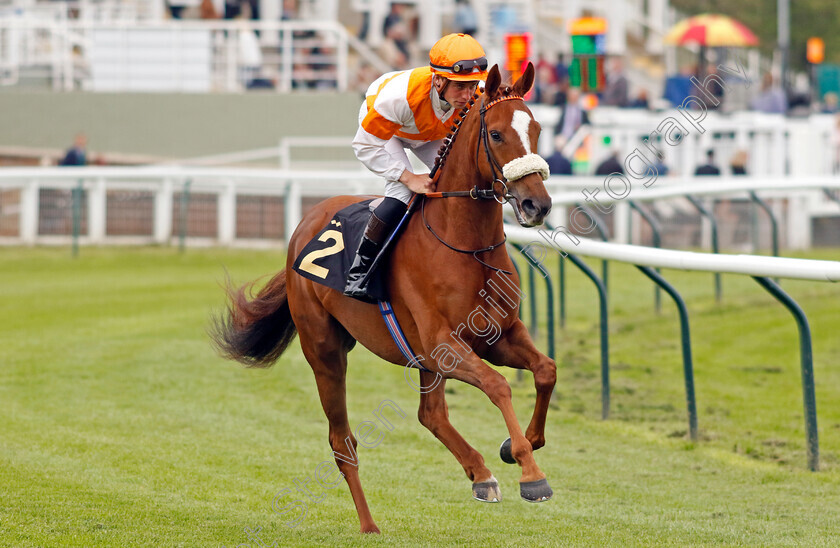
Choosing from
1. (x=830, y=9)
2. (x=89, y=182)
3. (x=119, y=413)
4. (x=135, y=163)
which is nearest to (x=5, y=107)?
(x=135, y=163)

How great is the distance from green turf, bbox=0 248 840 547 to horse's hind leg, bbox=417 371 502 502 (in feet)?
1.01

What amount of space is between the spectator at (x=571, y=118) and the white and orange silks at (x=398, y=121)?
37.9 ft

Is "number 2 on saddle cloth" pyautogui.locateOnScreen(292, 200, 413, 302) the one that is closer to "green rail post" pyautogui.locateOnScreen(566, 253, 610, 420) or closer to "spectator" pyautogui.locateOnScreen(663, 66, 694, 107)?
"green rail post" pyautogui.locateOnScreen(566, 253, 610, 420)

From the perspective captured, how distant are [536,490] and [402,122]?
1679 millimetres

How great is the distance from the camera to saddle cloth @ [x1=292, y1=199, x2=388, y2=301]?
487cm

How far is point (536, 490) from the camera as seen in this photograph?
3.98 meters

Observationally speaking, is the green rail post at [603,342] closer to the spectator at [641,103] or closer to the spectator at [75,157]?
the spectator at [75,157]

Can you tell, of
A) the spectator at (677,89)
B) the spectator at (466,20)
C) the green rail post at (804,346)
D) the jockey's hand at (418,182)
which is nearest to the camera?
the jockey's hand at (418,182)

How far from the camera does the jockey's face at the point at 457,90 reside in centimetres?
464

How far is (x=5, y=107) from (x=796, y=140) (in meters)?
12.5

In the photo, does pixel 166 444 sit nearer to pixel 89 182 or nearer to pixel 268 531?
pixel 268 531

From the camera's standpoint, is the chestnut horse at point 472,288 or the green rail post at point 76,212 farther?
the green rail post at point 76,212

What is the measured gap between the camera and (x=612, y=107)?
1866 cm

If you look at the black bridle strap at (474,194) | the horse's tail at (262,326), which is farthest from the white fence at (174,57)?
the black bridle strap at (474,194)
